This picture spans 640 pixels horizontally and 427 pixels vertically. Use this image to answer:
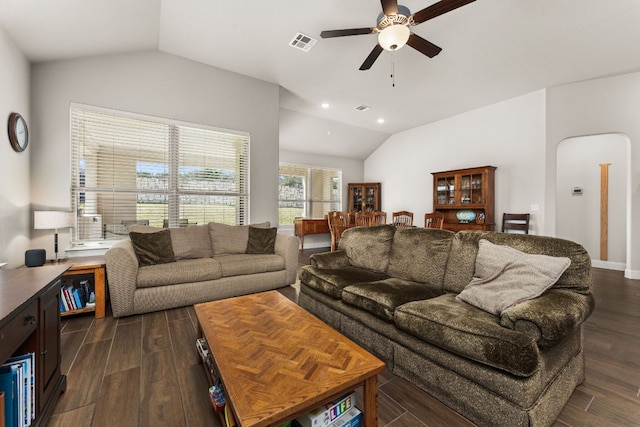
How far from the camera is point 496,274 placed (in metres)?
1.73

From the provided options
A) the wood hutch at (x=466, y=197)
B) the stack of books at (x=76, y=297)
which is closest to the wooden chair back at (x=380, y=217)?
the wood hutch at (x=466, y=197)

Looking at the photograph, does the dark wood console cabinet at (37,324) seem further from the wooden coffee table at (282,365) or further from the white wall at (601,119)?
the white wall at (601,119)

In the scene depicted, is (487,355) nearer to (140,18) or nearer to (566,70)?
(140,18)

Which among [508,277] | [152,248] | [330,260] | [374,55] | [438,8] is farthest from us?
[152,248]

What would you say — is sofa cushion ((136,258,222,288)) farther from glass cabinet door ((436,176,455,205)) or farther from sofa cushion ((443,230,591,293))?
glass cabinet door ((436,176,455,205))

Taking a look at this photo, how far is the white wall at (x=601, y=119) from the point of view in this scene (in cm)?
Answer: 398

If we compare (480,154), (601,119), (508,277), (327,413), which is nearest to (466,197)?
(480,154)

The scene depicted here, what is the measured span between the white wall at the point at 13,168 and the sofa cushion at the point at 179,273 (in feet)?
3.74

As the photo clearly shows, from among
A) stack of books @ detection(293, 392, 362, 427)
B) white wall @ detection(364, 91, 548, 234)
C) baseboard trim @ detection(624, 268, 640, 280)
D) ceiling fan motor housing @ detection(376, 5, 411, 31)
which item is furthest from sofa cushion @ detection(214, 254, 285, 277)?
baseboard trim @ detection(624, 268, 640, 280)

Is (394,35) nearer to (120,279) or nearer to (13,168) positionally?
(120,279)

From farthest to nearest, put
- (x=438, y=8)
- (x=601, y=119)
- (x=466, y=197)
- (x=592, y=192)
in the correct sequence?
(x=466, y=197) < (x=592, y=192) < (x=601, y=119) < (x=438, y=8)

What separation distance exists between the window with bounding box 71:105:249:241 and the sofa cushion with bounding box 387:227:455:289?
111 inches

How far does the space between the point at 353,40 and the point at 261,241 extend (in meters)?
2.90

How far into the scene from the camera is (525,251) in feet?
5.81
